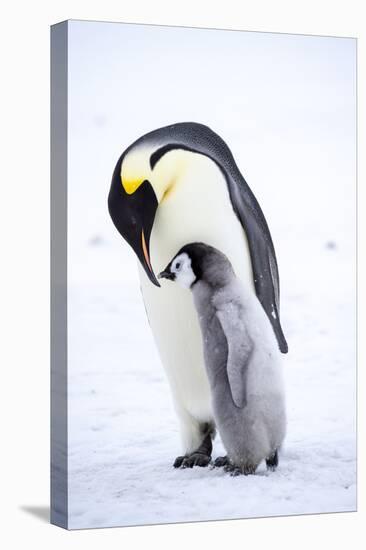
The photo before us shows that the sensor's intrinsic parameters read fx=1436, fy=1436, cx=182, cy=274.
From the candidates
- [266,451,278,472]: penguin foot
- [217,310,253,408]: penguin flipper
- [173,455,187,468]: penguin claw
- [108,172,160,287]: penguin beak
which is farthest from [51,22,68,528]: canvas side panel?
[266,451,278,472]: penguin foot

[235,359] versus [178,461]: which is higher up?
[235,359]

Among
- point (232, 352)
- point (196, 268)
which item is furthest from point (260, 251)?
point (232, 352)

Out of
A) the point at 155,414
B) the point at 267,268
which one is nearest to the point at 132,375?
the point at 155,414

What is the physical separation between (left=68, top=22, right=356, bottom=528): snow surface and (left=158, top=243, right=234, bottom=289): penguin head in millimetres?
169

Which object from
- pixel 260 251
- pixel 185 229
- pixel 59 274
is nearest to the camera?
pixel 59 274

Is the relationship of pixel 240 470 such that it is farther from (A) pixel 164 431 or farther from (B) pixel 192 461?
(A) pixel 164 431

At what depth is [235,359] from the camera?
18.1ft

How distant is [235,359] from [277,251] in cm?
54

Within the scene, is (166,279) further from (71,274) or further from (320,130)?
(320,130)

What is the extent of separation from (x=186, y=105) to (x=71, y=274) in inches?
31.8

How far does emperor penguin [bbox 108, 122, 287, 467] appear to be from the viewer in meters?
5.53

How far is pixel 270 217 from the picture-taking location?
5777 mm

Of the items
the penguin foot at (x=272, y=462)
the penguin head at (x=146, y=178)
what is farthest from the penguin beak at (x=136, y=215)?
the penguin foot at (x=272, y=462)

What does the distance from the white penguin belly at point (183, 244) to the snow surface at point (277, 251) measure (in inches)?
2.5
